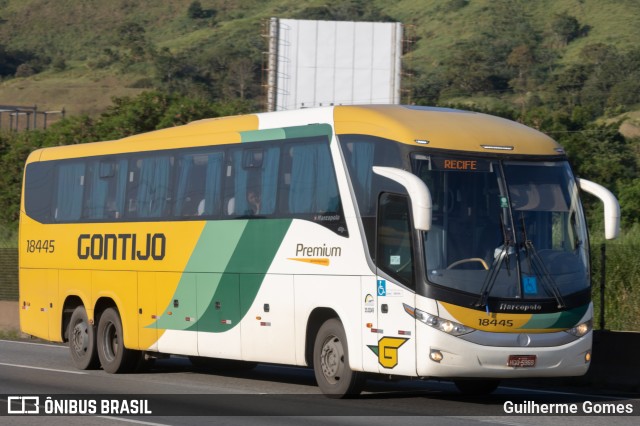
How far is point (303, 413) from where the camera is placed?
47.7 feet

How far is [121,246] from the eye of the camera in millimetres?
20750

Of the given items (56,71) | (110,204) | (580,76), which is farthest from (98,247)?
(56,71)

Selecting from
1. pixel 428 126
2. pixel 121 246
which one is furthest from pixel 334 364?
pixel 121 246

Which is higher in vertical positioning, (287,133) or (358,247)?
(287,133)

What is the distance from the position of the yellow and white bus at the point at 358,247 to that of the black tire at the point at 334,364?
0.07 feet

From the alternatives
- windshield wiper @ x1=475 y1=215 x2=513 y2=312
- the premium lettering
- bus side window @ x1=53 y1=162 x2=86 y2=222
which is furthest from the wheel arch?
bus side window @ x1=53 y1=162 x2=86 y2=222

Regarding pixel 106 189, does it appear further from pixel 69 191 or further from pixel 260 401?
pixel 260 401

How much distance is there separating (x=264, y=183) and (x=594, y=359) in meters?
5.56

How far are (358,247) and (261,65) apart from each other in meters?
104

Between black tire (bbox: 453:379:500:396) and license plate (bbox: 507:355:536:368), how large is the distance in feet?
7.39

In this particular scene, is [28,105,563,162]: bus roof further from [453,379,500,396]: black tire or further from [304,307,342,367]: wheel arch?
[453,379,500,396]: black tire

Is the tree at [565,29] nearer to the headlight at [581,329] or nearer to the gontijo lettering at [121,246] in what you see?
the gontijo lettering at [121,246]

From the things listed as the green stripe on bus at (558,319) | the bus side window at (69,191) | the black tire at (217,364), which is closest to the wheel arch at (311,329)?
the green stripe on bus at (558,319)

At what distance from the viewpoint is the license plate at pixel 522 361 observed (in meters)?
14.7
